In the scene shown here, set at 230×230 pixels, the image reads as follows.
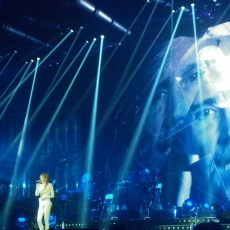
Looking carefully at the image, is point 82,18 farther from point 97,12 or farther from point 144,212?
point 144,212

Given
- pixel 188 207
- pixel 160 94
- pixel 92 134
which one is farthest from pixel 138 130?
pixel 188 207

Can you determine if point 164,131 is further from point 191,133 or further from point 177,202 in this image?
point 177,202

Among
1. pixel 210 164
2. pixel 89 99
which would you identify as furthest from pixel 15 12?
pixel 210 164

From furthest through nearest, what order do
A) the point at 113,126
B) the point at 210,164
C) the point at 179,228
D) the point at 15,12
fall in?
the point at 113,126
the point at 210,164
the point at 15,12
the point at 179,228

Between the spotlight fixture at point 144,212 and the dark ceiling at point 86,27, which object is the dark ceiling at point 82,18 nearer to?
the dark ceiling at point 86,27

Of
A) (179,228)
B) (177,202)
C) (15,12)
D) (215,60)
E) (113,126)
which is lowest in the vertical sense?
(179,228)

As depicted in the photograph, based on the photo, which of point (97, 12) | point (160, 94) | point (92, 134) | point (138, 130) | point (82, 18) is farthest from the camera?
point (92, 134)

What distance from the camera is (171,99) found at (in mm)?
12336

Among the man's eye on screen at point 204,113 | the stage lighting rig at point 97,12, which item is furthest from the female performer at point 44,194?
the man's eye on screen at point 204,113

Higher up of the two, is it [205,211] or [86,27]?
[86,27]

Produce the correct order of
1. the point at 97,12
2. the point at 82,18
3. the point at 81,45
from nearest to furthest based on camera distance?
the point at 97,12, the point at 82,18, the point at 81,45

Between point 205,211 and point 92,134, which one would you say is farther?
point 92,134

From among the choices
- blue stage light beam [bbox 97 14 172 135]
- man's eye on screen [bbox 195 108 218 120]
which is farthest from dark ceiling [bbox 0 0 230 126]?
man's eye on screen [bbox 195 108 218 120]

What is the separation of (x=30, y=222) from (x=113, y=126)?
182 inches
